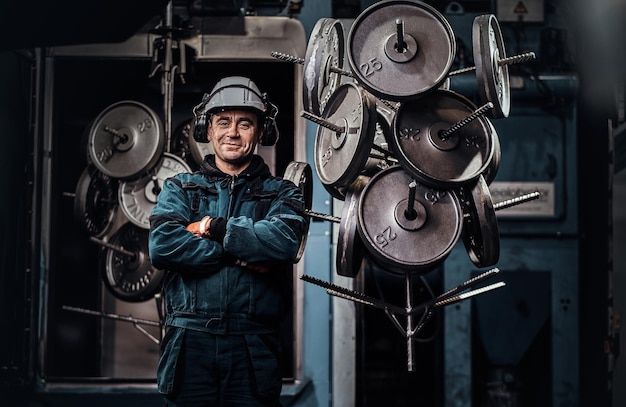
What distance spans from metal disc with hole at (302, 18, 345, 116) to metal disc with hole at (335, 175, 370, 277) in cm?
29

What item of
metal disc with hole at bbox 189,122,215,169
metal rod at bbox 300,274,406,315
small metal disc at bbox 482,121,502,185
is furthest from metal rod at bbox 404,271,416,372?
metal disc with hole at bbox 189,122,215,169

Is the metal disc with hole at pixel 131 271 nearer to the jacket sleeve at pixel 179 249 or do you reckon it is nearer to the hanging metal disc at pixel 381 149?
the hanging metal disc at pixel 381 149

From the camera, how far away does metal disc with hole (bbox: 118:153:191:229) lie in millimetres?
3750

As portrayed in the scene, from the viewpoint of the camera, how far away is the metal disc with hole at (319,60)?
8.30ft

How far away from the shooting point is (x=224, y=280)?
7.34 ft

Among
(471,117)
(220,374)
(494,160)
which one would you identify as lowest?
(220,374)

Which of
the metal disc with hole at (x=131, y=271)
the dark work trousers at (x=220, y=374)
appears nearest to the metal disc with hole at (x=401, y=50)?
the dark work trousers at (x=220, y=374)

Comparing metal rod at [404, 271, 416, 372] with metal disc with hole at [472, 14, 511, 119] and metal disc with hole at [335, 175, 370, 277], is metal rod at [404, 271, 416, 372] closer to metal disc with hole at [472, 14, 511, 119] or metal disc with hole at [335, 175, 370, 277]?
metal disc with hole at [335, 175, 370, 277]

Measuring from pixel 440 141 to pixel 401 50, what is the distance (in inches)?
11.8

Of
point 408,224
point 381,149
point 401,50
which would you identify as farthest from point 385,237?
point 401,50

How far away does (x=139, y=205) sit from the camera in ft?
12.4

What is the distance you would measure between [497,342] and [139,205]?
6.01 ft

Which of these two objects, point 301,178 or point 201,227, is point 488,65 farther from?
point 201,227

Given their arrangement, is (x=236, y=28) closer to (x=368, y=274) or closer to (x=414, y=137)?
(x=368, y=274)
